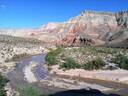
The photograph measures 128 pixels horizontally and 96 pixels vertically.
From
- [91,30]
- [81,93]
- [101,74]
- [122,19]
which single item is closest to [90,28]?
[91,30]

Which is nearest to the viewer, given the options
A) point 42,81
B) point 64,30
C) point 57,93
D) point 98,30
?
point 57,93

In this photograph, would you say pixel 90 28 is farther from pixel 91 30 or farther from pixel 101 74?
pixel 101 74

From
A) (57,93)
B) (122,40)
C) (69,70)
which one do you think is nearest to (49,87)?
(57,93)

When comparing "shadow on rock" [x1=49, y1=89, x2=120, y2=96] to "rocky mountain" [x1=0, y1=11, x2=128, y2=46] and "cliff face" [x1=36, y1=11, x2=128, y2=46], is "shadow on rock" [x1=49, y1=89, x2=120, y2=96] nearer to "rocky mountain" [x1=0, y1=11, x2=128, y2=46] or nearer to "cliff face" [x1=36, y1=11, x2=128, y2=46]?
"rocky mountain" [x1=0, y1=11, x2=128, y2=46]

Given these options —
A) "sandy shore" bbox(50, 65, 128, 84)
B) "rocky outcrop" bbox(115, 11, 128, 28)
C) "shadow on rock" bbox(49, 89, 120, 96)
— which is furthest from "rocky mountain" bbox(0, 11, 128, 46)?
"shadow on rock" bbox(49, 89, 120, 96)

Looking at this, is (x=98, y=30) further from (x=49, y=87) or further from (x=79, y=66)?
(x=49, y=87)

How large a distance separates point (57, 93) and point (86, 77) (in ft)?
37.0

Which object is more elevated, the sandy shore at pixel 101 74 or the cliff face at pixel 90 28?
the cliff face at pixel 90 28

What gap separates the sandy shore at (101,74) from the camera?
140ft

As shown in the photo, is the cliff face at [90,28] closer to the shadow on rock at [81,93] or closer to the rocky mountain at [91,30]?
the rocky mountain at [91,30]

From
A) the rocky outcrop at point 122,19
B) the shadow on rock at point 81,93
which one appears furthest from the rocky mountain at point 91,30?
the shadow on rock at point 81,93

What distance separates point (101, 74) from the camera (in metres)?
45.1

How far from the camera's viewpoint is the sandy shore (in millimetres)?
42600

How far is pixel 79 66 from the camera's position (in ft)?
170
